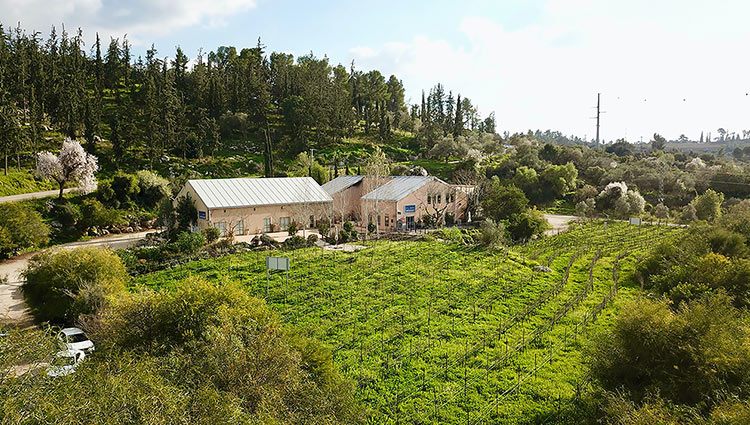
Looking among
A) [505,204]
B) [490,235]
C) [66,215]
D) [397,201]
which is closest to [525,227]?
[505,204]

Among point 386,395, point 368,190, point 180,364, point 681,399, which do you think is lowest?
point 386,395

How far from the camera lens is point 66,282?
1681 cm

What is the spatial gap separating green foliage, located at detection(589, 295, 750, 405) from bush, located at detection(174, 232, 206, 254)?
20436mm

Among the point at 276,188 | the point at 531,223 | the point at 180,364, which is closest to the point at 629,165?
the point at 531,223

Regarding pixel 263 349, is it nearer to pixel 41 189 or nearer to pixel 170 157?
pixel 41 189

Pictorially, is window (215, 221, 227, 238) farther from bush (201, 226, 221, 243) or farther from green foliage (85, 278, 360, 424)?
green foliage (85, 278, 360, 424)

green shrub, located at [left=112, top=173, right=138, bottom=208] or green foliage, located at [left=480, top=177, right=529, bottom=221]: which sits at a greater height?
green shrub, located at [left=112, top=173, right=138, bottom=208]

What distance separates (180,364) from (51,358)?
2484 millimetres

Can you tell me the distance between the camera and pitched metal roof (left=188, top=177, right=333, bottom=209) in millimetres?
32469

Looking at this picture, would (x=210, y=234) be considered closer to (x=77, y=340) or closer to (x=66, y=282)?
(x=66, y=282)

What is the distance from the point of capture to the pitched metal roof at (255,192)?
32.5 meters

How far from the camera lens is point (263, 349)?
890 centimetres

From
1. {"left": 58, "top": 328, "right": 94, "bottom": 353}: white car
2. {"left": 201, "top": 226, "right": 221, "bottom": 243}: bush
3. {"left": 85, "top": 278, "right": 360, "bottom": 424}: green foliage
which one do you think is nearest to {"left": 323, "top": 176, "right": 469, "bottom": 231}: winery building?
{"left": 201, "top": 226, "right": 221, "bottom": 243}: bush

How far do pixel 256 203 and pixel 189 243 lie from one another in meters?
9.35
